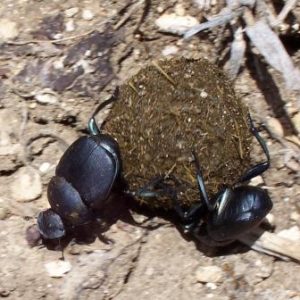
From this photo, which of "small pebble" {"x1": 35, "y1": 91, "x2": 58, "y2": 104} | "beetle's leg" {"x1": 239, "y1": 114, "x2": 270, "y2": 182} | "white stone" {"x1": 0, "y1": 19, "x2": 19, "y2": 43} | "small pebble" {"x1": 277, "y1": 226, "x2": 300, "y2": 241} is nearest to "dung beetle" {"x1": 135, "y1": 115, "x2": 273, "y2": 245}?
"beetle's leg" {"x1": 239, "y1": 114, "x2": 270, "y2": 182}

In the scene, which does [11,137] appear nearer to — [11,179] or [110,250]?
[11,179]

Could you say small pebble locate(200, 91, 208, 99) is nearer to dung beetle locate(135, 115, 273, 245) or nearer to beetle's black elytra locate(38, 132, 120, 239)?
dung beetle locate(135, 115, 273, 245)

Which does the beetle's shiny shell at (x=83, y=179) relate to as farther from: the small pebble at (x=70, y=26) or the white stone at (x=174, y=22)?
the white stone at (x=174, y=22)

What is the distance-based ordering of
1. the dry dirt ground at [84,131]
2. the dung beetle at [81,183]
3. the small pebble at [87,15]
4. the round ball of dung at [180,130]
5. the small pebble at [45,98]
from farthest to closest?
the small pebble at [87,15] → the small pebble at [45,98] → the dry dirt ground at [84,131] → the dung beetle at [81,183] → the round ball of dung at [180,130]

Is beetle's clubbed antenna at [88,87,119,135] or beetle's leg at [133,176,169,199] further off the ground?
beetle's clubbed antenna at [88,87,119,135]

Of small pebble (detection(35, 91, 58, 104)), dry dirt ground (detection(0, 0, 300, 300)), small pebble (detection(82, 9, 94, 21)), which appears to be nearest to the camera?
dry dirt ground (detection(0, 0, 300, 300))

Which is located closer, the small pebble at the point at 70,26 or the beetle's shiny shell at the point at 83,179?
the beetle's shiny shell at the point at 83,179

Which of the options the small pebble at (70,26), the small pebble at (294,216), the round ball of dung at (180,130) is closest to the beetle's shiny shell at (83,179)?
the round ball of dung at (180,130)
